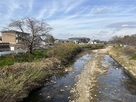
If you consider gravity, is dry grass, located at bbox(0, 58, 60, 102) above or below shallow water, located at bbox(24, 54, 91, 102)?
above

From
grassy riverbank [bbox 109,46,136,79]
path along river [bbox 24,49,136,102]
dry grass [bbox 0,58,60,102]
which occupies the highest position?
dry grass [bbox 0,58,60,102]

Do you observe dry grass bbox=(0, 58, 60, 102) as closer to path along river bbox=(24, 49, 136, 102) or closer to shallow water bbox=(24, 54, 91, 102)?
shallow water bbox=(24, 54, 91, 102)

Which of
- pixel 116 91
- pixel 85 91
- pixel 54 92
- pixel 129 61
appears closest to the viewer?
pixel 54 92

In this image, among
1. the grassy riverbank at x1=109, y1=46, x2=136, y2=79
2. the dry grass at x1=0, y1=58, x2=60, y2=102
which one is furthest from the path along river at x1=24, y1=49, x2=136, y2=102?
the grassy riverbank at x1=109, y1=46, x2=136, y2=79

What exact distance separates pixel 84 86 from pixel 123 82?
616cm

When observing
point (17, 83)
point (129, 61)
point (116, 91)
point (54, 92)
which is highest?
point (17, 83)

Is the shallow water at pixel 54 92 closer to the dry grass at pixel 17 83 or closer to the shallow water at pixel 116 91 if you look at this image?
the dry grass at pixel 17 83

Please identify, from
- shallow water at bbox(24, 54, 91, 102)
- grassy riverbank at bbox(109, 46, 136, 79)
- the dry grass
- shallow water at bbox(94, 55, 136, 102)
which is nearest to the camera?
the dry grass

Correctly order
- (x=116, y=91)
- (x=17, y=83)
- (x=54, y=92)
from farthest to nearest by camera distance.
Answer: (x=116, y=91) < (x=54, y=92) < (x=17, y=83)

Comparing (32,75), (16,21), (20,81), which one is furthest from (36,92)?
(16,21)

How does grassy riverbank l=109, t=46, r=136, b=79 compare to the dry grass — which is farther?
grassy riverbank l=109, t=46, r=136, b=79

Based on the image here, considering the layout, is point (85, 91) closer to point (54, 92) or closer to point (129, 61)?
point (54, 92)

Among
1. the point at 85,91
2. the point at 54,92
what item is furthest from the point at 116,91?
the point at 54,92

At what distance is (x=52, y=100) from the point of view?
19031 millimetres
